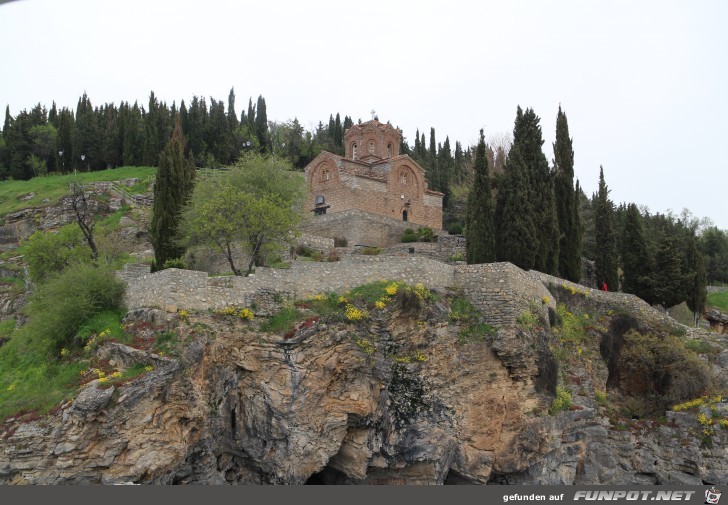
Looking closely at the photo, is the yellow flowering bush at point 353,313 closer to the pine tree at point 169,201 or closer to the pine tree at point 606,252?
the pine tree at point 169,201

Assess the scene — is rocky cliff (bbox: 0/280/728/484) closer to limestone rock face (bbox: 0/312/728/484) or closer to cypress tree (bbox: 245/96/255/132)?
limestone rock face (bbox: 0/312/728/484)

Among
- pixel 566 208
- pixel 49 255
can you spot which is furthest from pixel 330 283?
pixel 49 255

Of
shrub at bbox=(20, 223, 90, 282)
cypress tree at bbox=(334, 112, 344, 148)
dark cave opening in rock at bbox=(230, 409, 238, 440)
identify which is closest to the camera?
dark cave opening in rock at bbox=(230, 409, 238, 440)

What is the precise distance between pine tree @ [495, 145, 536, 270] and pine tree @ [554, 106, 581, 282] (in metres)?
3.03

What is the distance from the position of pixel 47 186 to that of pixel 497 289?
37416mm

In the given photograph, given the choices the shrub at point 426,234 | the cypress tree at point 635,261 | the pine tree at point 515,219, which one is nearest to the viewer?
the pine tree at point 515,219

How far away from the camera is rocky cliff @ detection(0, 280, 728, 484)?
20281 mm

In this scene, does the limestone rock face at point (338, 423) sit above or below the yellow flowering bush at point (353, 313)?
below

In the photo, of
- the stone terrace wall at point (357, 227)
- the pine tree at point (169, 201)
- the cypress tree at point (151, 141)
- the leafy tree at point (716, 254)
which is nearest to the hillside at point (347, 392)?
the pine tree at point (169, 201)

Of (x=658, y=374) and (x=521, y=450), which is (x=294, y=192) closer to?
(x=521, y=450)

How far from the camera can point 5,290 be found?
126 ft

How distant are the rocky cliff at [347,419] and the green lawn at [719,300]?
17755 millimetres

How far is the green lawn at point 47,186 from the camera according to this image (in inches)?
1905

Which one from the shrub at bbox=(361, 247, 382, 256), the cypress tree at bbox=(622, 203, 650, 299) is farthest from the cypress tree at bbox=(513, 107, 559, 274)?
the shrub at bbox=(361, 247, 382, 256)
